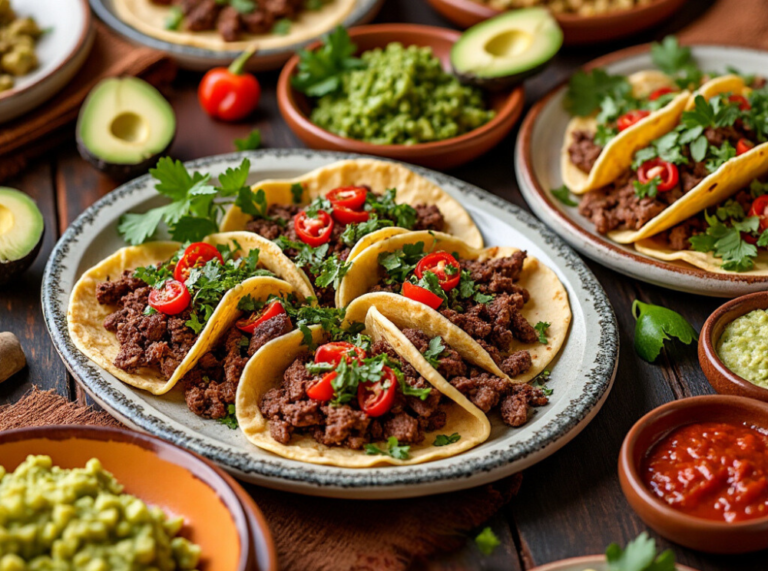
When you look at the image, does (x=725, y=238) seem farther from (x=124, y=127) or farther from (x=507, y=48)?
(x=124, y=127)

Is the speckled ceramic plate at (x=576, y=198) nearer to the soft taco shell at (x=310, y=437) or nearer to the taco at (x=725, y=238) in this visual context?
the taco at (x=725, y=238)

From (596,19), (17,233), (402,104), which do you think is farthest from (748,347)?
(17,233)

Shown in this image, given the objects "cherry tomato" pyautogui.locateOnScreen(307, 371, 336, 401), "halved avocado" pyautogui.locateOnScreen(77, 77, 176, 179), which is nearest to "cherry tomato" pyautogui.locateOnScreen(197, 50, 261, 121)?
"halved avocado" pyautogui.locateOnScreen(77, 77, 176, 179)

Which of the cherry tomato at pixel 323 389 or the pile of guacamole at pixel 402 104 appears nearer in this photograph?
the cherry tomato at pixel 323 389

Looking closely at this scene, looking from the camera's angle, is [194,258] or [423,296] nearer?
[423,296]

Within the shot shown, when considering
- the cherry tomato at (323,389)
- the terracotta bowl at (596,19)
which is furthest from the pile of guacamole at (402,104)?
the cherry tomato at (323,389)

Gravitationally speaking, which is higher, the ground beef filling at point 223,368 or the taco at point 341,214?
the taco at point 341,214
